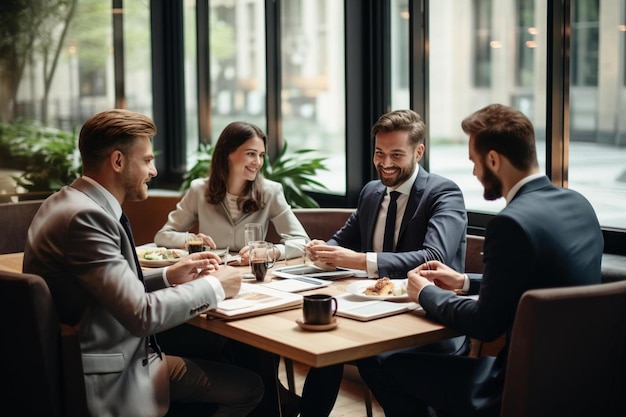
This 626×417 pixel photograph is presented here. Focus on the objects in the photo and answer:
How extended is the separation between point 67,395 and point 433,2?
3302 millimetres

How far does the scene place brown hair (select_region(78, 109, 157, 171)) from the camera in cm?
258

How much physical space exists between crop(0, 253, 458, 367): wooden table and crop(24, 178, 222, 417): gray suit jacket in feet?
0.63

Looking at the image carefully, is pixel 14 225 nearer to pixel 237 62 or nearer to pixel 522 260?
pixel 237 62

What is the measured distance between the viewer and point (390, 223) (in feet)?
11.6

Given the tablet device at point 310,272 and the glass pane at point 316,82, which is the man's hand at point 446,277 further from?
the glass pane at point 316,82

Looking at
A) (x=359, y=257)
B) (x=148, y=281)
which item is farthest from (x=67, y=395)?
(x=359, y=257)

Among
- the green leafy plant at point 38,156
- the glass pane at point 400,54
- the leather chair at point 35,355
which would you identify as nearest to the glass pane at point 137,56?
the green leafy plant at point 38,156

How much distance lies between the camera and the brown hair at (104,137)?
8.48 feet

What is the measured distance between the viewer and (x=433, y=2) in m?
4.84

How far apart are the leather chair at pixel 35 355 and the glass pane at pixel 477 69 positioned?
8.67 feet

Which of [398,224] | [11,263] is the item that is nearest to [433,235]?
[398,224]

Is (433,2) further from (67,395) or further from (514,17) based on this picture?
(67,395)

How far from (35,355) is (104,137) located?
69 centimetres

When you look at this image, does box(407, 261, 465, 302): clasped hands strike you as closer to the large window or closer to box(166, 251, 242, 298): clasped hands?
box(166, 251, 242, 298): clasped hands
